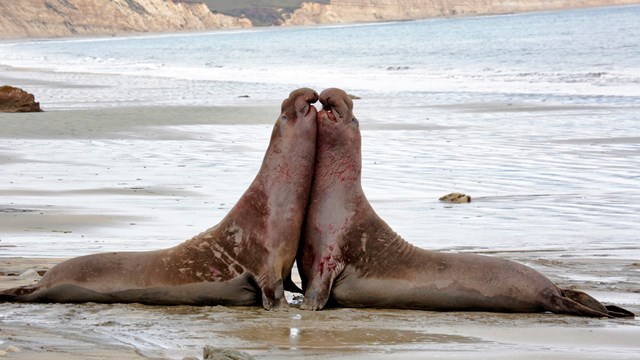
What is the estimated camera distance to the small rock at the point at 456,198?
36.9 feet

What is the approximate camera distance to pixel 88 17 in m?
115

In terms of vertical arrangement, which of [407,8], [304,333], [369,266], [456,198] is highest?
[407,8]

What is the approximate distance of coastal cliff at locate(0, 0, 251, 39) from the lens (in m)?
109

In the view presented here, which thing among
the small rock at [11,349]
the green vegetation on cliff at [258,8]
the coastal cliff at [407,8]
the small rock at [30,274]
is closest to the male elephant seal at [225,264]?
the small rock at [30,274]

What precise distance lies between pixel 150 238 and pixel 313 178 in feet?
8.16

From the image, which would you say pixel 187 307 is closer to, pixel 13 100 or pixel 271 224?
pixel 271 224

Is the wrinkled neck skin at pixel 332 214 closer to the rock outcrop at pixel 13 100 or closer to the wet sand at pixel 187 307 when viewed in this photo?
the wet sand at pixel 187 307

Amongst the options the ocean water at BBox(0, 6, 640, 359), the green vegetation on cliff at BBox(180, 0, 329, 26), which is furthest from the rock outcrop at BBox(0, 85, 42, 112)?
the green vegetation on cliff at BBox(180, 0, 329, 26)

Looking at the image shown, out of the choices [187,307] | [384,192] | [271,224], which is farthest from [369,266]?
[384,192]

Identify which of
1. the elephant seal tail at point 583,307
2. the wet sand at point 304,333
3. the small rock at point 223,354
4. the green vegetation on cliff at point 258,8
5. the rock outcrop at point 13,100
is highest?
the green vegetation on cliff at point 258,8

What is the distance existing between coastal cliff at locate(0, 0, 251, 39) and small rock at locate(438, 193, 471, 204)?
9997cm

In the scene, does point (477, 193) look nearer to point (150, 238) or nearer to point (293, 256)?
point (150, 238)

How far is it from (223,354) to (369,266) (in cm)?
203

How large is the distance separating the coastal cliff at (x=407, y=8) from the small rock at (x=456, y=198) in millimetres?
135289
